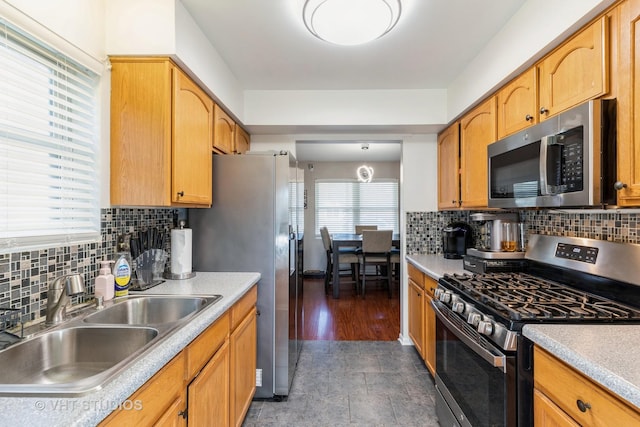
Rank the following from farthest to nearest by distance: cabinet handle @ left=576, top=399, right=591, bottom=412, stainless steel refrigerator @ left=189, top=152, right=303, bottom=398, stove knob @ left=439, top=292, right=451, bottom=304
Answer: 1. stainless steel refrigerator @ left=189, top=152, right=303, bottom=398
2. stove knob @ left=439, top=292, right=451, bottom=304
3. cabinet handle @ left=576, top=399, right=591, bottom=412

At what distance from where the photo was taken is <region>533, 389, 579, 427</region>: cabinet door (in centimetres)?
96

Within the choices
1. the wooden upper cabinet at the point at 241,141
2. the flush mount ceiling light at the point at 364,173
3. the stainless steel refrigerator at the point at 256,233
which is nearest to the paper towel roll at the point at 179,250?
the stainless steel refrigerator at the point at 256,233

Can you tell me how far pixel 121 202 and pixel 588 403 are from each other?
1937 millimetres

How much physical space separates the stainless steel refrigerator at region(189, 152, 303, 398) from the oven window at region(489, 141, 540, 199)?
130 cm

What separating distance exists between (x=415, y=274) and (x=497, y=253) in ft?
2.67

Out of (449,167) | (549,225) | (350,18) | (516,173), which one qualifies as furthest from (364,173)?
(350,18)

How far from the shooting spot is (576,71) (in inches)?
54.0

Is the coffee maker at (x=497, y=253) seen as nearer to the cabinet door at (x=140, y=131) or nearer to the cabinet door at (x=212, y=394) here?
the cabinet door at (x=212, y=394)

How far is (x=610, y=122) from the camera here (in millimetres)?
1208

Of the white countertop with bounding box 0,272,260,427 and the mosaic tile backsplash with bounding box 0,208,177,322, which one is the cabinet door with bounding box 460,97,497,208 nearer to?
the white countertop with bounding box 0,272,260,427

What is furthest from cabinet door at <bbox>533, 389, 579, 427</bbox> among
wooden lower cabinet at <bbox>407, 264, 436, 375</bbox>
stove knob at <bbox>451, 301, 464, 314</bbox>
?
wooden lower cabinet at <bbox>407, 264, 436, 375</bbox>

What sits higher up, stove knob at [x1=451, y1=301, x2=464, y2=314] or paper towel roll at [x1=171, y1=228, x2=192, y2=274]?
paper towel roll at [x1=171, y1=228, x2=192, y2=274]

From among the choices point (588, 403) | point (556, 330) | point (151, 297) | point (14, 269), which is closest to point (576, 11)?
point (556, 330)

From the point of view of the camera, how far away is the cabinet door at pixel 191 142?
1.62 metres
